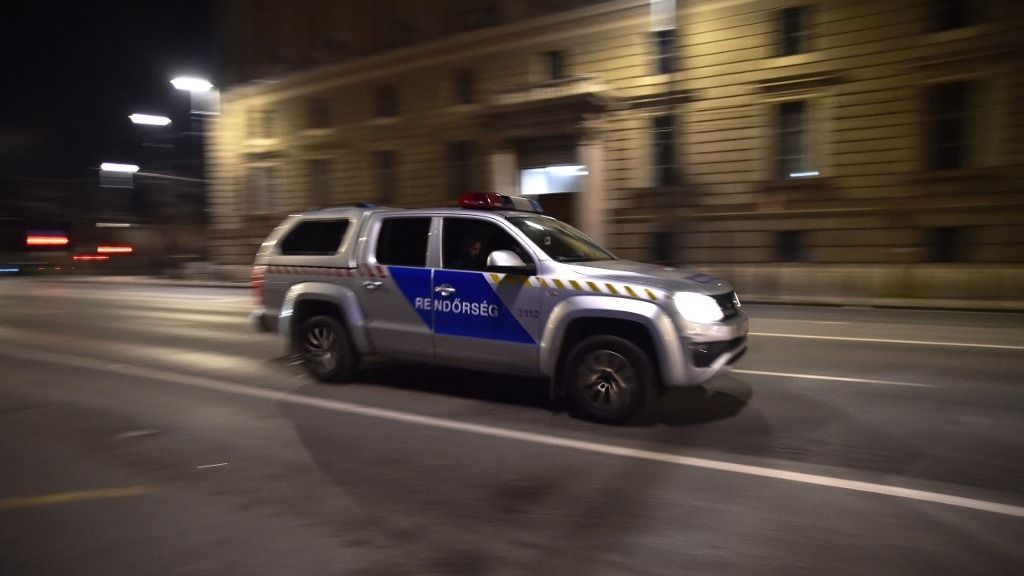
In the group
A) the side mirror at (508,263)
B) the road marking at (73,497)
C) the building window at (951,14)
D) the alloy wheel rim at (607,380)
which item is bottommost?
the road marking at (73,497)

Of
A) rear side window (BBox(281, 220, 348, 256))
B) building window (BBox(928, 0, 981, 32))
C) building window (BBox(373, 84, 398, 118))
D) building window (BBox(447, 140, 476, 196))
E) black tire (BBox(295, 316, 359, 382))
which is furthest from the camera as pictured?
building window (BBox(373, 84, 398, 118))

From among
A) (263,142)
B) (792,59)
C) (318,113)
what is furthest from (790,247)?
(263,142)

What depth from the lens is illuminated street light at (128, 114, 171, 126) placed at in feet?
112

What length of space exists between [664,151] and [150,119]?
24971 mm

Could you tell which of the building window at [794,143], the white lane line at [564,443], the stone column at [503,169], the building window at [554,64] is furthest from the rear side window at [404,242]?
the stone column at [503,169]

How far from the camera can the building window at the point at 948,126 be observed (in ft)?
69.0

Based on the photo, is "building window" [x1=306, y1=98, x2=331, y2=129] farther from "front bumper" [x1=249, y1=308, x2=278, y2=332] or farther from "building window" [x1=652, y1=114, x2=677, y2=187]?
"front bumper" [x1=249, y1=308, x2=278, y2=332]

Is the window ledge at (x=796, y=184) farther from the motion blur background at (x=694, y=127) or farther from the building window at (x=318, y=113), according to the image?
the building window at (x=318, y=113)

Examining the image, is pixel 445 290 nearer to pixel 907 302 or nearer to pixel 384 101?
pixel 907 302

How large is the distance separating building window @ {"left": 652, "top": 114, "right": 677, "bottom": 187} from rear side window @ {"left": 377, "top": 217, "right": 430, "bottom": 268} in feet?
63.8

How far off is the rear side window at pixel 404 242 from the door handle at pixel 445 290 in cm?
33

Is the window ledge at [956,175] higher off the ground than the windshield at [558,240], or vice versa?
the window ledge at [956,175]

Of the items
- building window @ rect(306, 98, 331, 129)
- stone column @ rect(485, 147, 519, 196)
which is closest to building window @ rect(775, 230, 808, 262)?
stone column @ rect(485, 147, 519, 196)

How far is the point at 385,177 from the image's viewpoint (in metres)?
33.6
